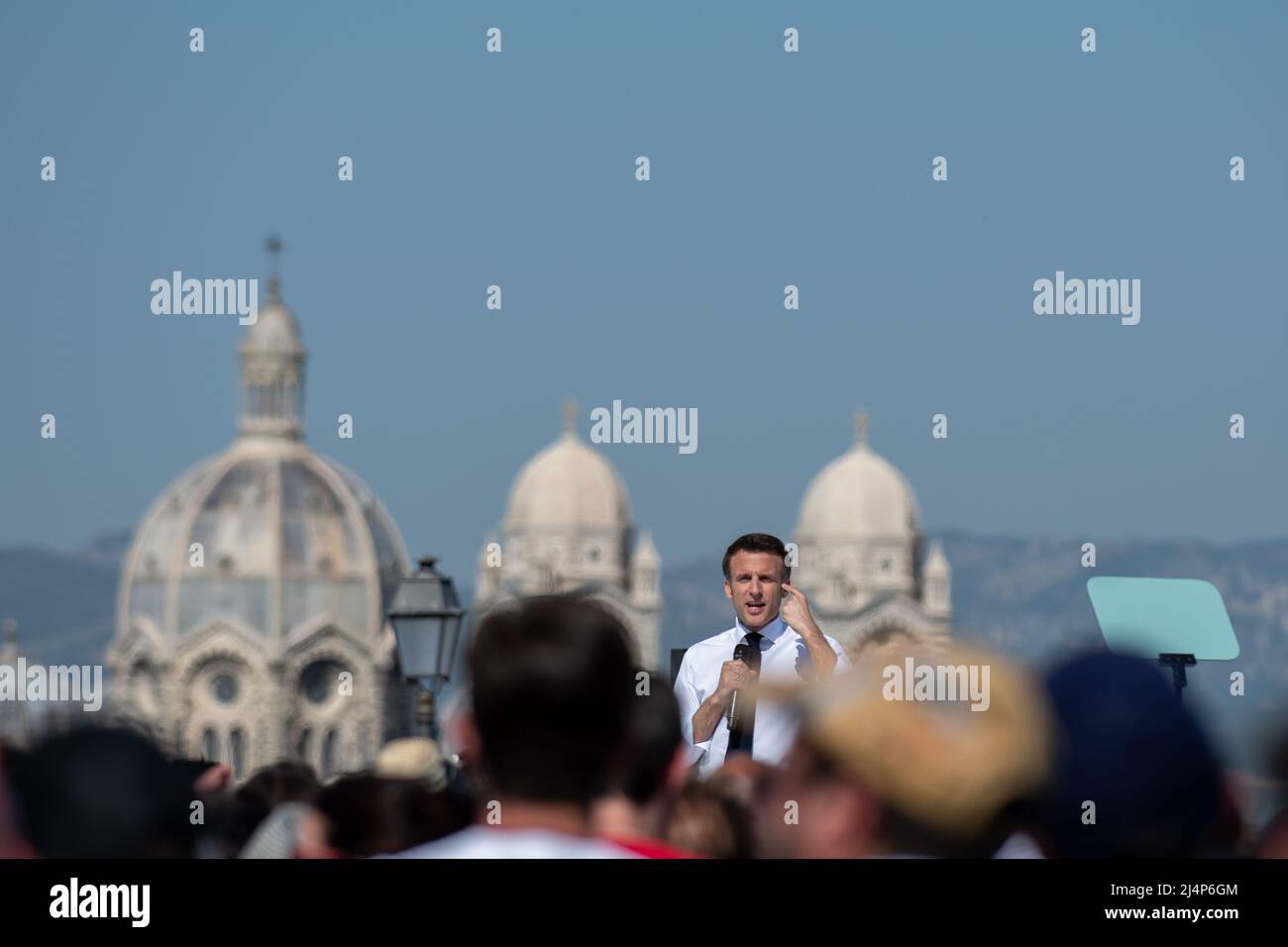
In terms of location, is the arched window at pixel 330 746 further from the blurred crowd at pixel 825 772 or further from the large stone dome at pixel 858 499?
the blurred crowd at pixel 825 772

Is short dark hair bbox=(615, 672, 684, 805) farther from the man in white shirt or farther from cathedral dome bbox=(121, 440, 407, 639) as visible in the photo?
cathedral dome bbox=(121, 440, 407, 639)

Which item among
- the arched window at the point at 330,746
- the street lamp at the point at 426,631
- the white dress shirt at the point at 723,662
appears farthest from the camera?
the arched window at the point at 330,746

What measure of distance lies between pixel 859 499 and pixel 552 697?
12803 cm

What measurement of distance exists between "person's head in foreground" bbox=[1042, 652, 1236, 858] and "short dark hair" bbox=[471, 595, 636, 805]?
711mm

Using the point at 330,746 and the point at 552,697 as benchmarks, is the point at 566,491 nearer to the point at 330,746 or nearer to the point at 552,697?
the point at 330,746

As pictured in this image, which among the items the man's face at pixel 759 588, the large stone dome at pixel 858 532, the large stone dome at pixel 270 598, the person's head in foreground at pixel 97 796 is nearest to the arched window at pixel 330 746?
the large stone dome at pixel 270 598

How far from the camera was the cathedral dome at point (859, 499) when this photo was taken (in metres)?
Answer: 133

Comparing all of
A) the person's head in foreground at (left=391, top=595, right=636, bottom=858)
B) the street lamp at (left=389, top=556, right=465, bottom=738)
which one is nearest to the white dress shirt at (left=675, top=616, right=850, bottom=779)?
the person's head in foreground at (left=391, top=595, right=636, bottom=858)

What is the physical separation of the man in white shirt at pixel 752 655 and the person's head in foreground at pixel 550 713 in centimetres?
277

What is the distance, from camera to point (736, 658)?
820 centimetres

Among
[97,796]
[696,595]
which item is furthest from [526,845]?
[696,595]

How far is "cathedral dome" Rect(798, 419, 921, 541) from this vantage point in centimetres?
13262

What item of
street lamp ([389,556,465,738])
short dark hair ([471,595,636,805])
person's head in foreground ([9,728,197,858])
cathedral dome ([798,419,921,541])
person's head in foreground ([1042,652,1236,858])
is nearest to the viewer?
short dark hair ([471,595,636,805])
